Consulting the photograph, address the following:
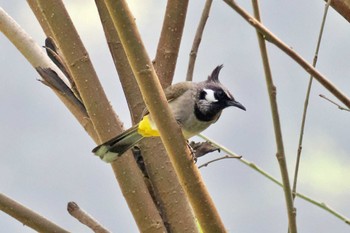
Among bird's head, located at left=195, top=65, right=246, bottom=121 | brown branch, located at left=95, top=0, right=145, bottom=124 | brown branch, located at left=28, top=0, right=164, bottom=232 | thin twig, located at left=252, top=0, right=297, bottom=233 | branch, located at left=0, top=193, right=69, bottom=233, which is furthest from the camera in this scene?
bird's head, located at left=195, top=65, right=246, bottom=121

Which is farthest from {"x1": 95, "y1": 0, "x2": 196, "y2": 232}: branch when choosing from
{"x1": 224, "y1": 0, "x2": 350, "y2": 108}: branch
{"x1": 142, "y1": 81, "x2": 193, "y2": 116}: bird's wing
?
{"x1": 224, "y1": 0, "x2": 350, "y2": 108}: branch

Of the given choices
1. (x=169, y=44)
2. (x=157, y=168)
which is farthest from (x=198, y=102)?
(x=157, y=168)

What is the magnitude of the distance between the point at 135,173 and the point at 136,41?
61 cm

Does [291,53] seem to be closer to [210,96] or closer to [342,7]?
[342,7]

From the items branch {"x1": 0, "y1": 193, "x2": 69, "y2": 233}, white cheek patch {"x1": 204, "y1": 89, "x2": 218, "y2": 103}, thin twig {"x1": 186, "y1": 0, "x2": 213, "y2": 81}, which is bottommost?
branch {"x1": 0, "y1": 193, "x2": 69, "y2": 233}

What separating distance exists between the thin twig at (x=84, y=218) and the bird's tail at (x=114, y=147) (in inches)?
6.7

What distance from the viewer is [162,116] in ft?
5.15

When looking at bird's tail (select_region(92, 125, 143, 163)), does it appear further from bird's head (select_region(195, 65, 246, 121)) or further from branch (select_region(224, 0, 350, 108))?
branch (select_region(224, 0, 350, 108))

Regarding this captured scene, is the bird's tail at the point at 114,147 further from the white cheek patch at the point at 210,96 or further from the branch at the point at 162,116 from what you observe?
→ the branch at the point at 162,116

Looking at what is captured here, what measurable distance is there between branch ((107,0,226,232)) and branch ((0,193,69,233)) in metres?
0.46

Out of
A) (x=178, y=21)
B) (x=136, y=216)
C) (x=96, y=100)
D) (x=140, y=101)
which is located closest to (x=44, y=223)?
(x=136, y=216)

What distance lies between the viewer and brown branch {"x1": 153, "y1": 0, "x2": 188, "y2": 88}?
7.64 ft

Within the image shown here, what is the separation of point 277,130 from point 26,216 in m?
0.84

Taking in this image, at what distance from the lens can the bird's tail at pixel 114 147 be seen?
6.79 ft
